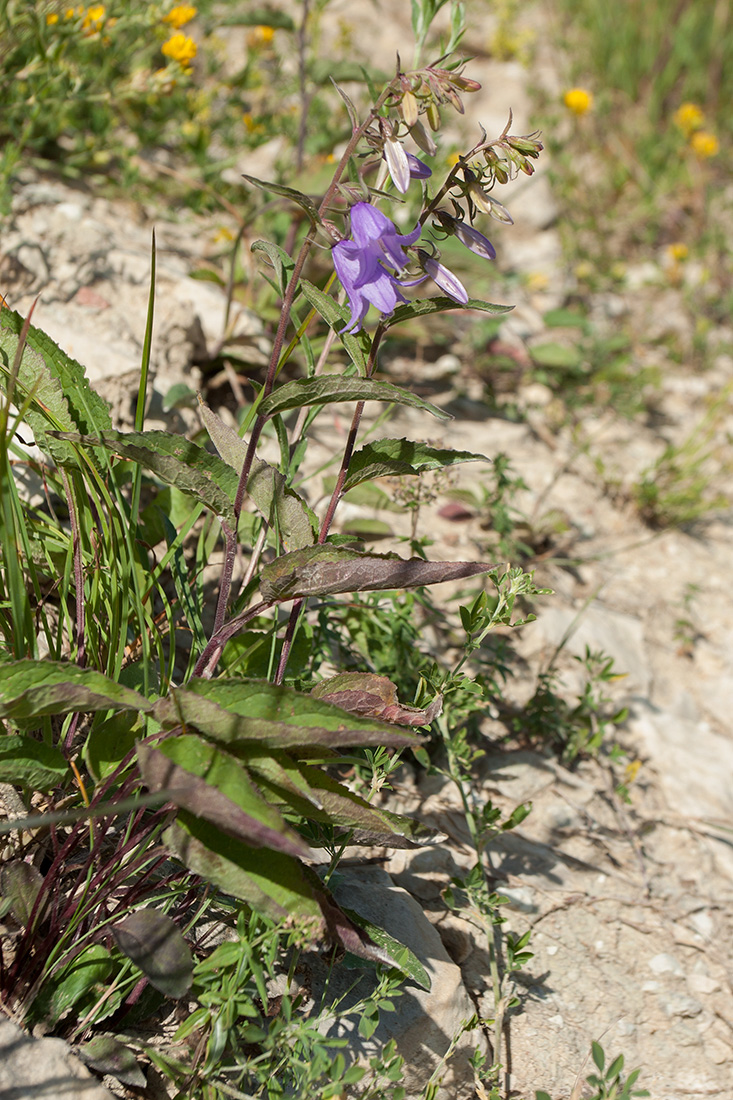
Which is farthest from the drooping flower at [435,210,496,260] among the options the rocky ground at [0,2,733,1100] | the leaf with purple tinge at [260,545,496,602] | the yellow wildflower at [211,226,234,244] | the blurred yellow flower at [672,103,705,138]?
the blurred yellow flower at [672,103,705,138]

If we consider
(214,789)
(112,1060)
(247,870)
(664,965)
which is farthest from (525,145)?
(664,965)

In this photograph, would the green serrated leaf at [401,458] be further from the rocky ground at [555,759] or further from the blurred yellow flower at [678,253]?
the blurred yellow flower at [678,253]

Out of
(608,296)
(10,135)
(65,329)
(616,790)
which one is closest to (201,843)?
(616,790)

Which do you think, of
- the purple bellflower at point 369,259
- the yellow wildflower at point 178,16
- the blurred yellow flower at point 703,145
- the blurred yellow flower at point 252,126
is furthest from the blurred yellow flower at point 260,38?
the purple bellflower at point 369,259

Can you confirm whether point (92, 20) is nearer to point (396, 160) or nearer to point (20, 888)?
point (396, 160)

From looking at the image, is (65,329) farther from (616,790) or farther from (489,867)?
(616,790)
